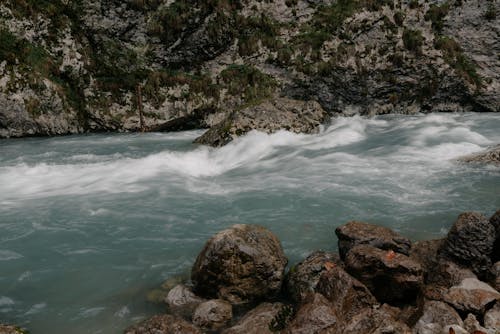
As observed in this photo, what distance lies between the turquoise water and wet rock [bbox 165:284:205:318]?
1.05 ft

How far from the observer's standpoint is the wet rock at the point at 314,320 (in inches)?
203

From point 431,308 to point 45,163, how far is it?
14.0 m

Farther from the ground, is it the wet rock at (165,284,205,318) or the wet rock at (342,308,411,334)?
the wet rock at (342,308,411,334)

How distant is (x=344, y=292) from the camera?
5.83m

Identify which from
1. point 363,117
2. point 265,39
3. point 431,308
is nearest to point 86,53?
point 265,39

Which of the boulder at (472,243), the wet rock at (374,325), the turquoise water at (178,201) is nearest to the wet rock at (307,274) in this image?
the turquoise water at (178,201)

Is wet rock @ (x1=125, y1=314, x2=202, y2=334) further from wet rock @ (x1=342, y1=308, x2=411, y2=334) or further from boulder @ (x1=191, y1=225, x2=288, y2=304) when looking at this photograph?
wet rock @ (x1=342, y1=308, x2=411, y2=334)

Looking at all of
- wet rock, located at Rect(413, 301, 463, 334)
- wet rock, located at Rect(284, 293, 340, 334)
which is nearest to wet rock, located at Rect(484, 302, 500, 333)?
wet rock, located at Rect(413, 301, 463, 334)

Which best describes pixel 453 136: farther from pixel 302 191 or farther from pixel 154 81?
pixel 154 81

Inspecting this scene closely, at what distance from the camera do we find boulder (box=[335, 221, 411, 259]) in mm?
6952

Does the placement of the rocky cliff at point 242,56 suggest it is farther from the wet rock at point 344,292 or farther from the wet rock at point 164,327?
the wet rock at point 344,292

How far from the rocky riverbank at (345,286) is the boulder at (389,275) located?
0.5 inches

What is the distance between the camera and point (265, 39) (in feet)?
84.3

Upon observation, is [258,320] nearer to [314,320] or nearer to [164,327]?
[314,320]
